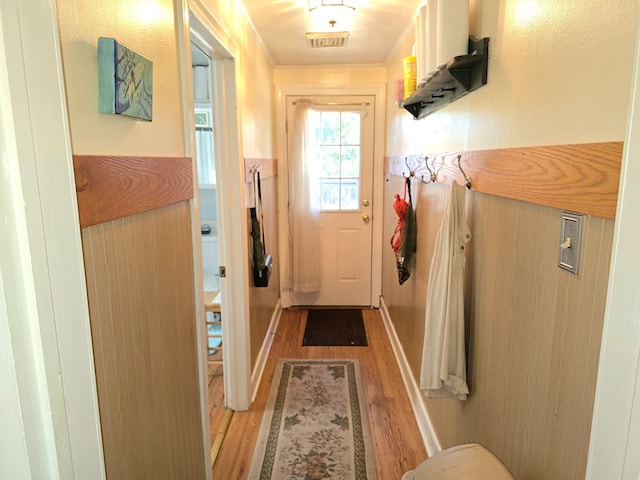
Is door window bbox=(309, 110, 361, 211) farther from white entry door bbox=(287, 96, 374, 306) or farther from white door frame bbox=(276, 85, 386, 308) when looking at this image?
white door frame bbox=(276, 85, 386, 308)

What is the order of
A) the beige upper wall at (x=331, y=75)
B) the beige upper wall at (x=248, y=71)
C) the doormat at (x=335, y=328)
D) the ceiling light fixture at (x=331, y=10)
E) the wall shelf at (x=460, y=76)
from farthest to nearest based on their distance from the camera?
1. the beige upper wall at (x=331, y=75)
2. the doormat at (x=335, y=328)
3. the ceiling light fixture at (x=331, y=10)
4. the beige upper wall at (x=248, y=71)
5. the wall shelf at (x=460, y=76)

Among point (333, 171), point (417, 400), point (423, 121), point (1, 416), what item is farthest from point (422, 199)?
point (1, 416)

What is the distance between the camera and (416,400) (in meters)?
2.42

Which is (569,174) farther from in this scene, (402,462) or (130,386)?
(402,462)

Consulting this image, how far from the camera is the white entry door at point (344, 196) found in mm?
3750

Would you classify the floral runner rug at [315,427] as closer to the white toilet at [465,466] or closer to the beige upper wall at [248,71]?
the white toilet at [465,466]

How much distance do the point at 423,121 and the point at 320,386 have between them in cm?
176

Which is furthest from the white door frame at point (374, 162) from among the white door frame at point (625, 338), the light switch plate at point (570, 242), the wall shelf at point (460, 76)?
the white door frame at point (625, 338)

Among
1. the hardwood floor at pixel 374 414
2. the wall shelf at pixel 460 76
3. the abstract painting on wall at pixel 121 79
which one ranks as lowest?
the hardwood floor at pixel 374 414

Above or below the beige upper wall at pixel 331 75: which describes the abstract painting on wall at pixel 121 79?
below

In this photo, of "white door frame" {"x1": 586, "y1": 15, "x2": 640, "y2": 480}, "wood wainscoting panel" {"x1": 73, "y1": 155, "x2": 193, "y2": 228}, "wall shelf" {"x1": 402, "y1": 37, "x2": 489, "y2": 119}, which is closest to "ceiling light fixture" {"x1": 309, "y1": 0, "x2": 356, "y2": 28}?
"wall shelf" {"x1": 402, "y1": 37, "x2": 489, "y2": 119}

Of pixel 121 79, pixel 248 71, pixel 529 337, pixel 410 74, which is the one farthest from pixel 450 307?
pixel 248 71

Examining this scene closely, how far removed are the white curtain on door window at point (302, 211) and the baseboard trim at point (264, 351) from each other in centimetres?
34

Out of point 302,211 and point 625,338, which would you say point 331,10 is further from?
point 625,338
